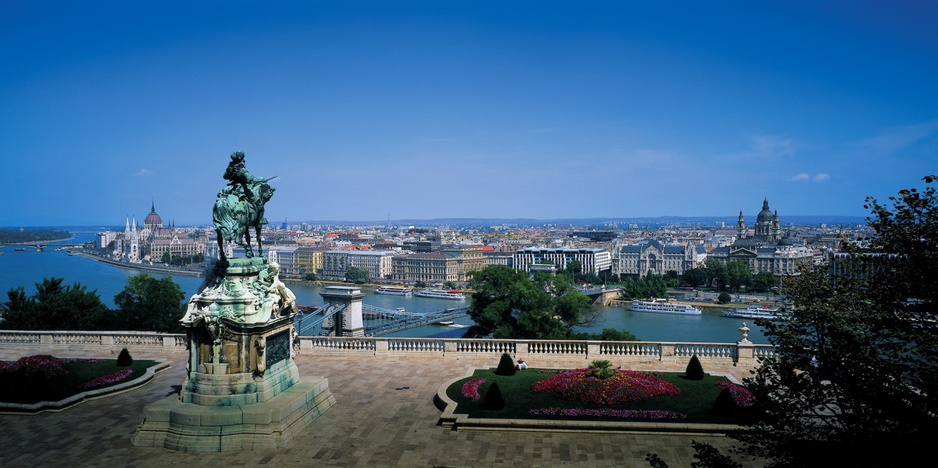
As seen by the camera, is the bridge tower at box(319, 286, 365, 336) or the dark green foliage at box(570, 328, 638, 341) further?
the dark green foliage at box(570, 328, 638, 341)

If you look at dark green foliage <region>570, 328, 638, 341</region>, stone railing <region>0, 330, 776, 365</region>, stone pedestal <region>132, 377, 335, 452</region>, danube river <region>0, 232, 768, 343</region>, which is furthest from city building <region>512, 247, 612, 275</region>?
stone pedestal <region>132, 377, 335, 452</region>

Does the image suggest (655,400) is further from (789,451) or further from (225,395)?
(225,395)

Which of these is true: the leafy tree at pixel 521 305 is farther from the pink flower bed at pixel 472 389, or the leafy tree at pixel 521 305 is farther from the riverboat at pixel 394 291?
the riverboat at pixel 394 291

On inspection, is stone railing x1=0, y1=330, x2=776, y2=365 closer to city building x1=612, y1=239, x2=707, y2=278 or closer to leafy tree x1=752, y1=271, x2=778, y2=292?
leafy tree x1=752, y1=271, x2=778, y2=292

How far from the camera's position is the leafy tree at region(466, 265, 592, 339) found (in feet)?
95.3

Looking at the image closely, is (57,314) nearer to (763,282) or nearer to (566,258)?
(763,282)

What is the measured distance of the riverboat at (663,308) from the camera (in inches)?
3627

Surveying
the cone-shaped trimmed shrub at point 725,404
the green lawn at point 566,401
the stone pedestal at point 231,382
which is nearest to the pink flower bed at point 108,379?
the stone pedestal at point 231,382

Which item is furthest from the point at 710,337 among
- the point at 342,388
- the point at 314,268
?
the point at 314,268

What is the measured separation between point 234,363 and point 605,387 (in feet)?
26.5

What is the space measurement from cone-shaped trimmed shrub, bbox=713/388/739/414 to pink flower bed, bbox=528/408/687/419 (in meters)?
0.88

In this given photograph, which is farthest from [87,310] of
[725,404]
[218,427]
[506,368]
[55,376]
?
[725,404]

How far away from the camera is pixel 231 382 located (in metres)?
13.8

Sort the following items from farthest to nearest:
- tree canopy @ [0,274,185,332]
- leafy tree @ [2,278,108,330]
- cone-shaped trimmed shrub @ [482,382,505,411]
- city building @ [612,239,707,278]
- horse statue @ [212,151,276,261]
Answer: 1. city building @ [612,239,707,278]
2. tree canopy @ [0,274,185,332]
3. leafy tree @ [2,278,108,330]
4. cone-shaped trimmed shrub @ [482,382,505,411]
5. horse statue @ [212,151,276,261]
